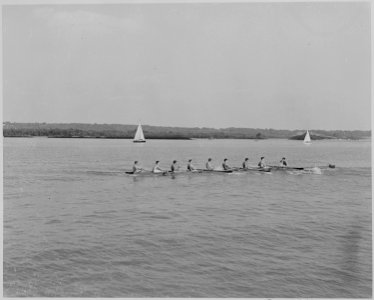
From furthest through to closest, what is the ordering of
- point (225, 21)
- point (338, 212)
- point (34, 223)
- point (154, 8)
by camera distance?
A: point (338, 212) < point (34, 223) < point (225, 21) < point (154, 8)

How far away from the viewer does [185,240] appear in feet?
40.5

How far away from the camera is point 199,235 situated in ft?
42.1

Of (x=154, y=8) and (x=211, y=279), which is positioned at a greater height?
(x=154, y=8)

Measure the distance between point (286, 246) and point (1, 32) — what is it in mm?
11067

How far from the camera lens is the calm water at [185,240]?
32.4 ft

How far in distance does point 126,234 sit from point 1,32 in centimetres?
751

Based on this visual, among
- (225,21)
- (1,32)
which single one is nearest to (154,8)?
(225,21)

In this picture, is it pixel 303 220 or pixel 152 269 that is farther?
pixel 303 220

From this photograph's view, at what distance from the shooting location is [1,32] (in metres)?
12.1

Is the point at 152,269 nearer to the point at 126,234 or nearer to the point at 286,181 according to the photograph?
the point at 126,234

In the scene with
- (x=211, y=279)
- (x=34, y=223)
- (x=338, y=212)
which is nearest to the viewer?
(x=211, y=279)

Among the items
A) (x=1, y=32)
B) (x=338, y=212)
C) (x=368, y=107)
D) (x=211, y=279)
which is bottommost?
(x=211, y=279)

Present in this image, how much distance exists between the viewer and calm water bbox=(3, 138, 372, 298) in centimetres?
988

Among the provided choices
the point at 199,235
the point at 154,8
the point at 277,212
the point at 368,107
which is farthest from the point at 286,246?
the point at 154,8
